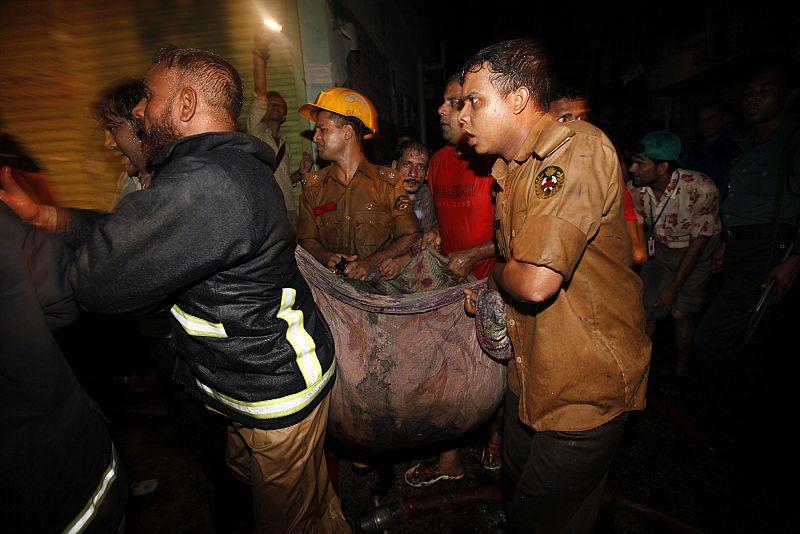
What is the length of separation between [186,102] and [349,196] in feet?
5.58

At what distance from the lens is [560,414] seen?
1491mm

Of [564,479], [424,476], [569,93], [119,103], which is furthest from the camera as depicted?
[424,476]

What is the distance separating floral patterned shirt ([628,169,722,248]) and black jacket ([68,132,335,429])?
3.77 metres

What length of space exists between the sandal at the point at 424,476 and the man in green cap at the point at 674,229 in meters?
2.82

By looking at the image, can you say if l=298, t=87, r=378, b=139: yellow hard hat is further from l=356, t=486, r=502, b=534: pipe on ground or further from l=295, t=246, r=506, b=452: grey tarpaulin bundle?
l=356, t=486, r=502, b=534: pipe on ground

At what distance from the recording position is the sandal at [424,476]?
2.70 metres

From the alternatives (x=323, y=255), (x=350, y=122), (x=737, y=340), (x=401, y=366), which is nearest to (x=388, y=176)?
(x=350, y=122)

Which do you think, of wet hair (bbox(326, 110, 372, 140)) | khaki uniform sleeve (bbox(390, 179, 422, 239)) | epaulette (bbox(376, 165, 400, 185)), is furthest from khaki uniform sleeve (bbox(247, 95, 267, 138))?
khaki uniform sleeve (bbox(390, 179, 422, 239))

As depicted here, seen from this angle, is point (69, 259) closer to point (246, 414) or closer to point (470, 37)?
point (246, 414)

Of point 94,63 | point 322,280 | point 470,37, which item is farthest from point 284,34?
point 470,37

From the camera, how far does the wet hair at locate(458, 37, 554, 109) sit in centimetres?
139

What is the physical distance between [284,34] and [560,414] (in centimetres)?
528

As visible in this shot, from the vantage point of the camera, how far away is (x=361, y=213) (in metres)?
3.00

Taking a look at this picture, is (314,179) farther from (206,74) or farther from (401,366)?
(401,366)
